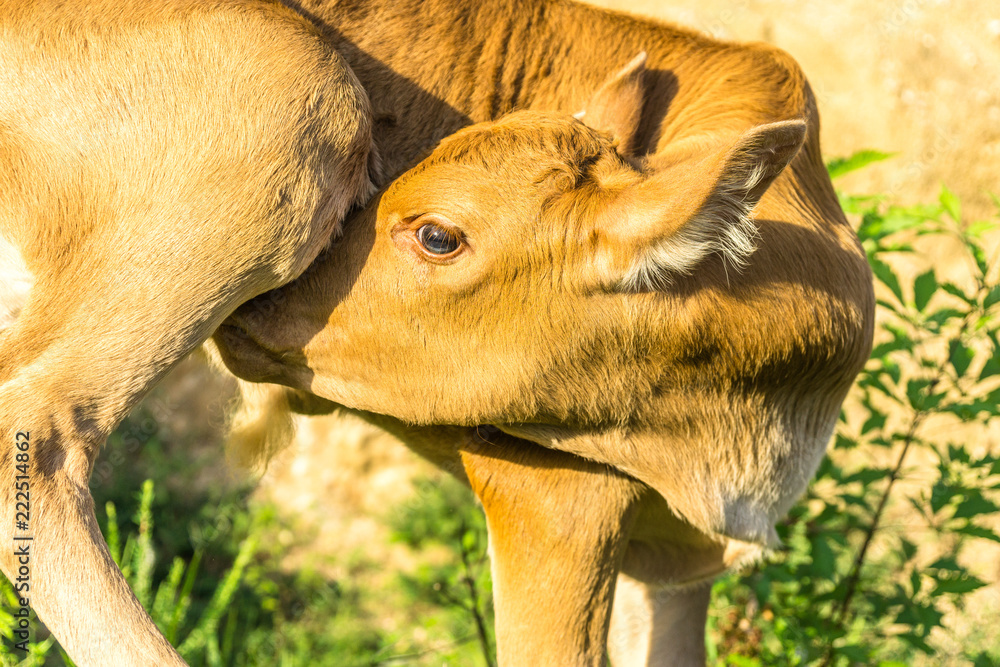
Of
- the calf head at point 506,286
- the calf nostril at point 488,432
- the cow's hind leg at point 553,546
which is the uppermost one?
the calf head at point 506,286

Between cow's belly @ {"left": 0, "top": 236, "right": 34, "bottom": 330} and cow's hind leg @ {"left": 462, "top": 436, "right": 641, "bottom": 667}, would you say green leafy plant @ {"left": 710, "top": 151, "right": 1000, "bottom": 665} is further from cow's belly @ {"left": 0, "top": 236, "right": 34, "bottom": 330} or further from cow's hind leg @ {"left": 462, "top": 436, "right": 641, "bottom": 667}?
cow's belly @ {"left": 0, "top": 236, "right": 34, "bottom": 330}

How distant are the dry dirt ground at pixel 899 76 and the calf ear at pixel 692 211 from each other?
4.40 meters

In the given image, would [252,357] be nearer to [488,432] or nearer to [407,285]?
[407,285]

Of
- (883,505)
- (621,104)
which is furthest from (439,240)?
(883,505)

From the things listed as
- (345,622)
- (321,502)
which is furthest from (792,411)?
(321,502)

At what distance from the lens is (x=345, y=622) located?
5.99 meters

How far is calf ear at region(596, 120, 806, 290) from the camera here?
2182 millimetres

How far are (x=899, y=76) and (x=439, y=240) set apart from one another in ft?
17.3

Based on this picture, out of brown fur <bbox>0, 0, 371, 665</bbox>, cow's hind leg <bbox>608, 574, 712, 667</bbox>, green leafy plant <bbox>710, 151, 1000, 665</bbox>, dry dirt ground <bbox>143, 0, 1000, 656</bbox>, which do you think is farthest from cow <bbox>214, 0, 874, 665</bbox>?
dry dirt ground <bbox>143, 0, 1000, 656</bbox>

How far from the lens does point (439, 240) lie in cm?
246

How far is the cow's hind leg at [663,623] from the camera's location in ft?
11.9

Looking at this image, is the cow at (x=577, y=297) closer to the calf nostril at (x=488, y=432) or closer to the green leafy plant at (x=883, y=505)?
the calf nostril at (x=488, y=432)

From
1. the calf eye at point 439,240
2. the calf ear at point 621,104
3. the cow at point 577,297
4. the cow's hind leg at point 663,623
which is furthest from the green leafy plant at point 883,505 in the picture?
the calf eye at point 439,240

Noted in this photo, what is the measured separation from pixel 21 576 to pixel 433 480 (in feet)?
15.0
